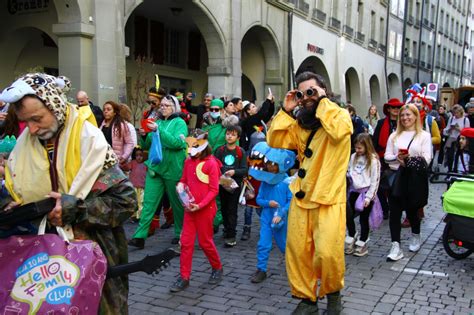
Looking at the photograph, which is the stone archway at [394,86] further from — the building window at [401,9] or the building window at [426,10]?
the building window at [426,10]

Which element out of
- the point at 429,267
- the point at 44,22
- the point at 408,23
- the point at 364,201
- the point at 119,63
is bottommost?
the point at 429,267

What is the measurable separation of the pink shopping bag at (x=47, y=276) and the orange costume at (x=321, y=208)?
1.98 m

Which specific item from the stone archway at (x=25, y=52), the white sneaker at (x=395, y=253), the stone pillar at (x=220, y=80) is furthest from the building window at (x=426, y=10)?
the white sneaker at (x=395, y=253)

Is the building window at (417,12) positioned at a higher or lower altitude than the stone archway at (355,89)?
higher

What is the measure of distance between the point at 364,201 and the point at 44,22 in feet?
31.4

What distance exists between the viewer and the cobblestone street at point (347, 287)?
428 centimetres

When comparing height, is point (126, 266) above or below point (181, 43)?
below

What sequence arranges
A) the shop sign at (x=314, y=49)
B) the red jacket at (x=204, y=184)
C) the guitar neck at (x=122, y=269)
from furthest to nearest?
the shop sign at (x=314, y=49) → the red jacket at (x=204, y=184) → the guitar neck at (x=122, y=269)

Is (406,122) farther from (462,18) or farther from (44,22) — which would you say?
(462,18)

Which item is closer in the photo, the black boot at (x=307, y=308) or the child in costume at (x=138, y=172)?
the black boot at (x=307, y=308)

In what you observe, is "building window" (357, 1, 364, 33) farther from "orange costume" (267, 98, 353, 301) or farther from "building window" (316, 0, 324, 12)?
"orange costume" (267, 98, 353, 301)

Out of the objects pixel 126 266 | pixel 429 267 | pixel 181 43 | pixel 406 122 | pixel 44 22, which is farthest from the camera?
pixel 181 43

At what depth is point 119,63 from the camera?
405 inches

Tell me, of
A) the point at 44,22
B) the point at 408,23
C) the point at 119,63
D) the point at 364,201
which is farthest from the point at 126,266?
the point at 408,23
